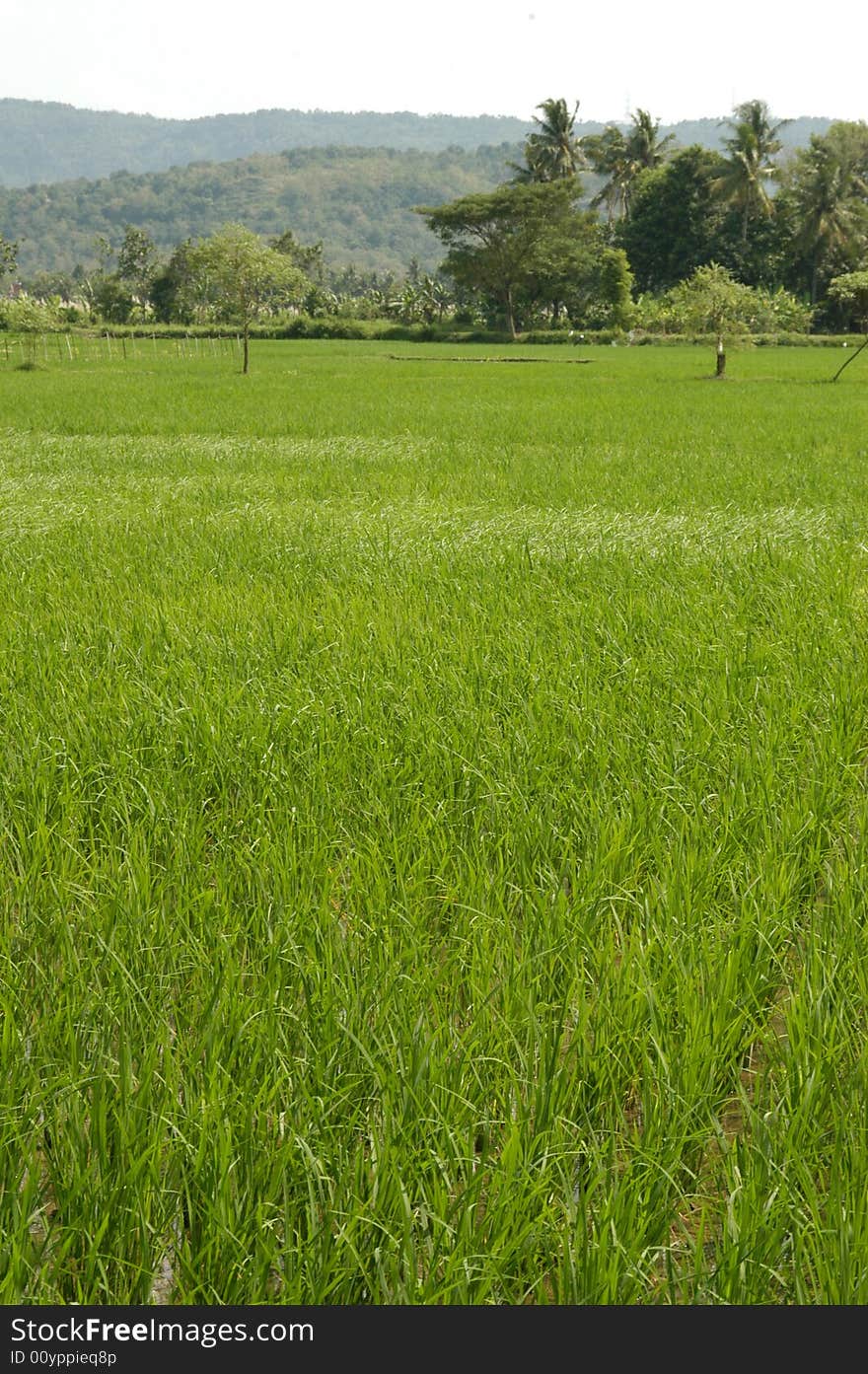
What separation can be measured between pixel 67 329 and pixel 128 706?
55.4 m

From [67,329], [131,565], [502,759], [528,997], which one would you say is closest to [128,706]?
[502,759]

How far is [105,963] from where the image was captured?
2.25 meters

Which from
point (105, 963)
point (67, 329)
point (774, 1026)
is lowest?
point (774, 1026)

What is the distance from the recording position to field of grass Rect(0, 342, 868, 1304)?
1553 millimetres

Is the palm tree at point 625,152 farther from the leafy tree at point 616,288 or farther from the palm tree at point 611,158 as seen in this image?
the leafy tree at point 616,288

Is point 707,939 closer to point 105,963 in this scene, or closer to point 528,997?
point 528,997

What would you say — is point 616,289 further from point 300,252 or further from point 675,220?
point 300,252

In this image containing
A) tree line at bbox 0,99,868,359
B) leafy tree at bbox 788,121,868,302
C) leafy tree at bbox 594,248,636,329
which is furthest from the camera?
leafy tree at bbox 788,121,868,302

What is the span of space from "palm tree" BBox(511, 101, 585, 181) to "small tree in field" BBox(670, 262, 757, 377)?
4593cm

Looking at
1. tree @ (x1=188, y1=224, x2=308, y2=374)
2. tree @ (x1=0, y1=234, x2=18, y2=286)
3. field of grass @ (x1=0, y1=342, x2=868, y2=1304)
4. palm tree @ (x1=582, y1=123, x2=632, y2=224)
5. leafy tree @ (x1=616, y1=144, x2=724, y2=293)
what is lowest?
field of grass @ (x1=0, y1=342, x2=868, y2=1304)

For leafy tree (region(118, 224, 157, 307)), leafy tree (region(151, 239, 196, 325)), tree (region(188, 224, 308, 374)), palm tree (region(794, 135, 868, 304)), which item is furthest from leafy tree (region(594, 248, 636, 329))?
leafy tree (region(118, 224, 157, 307))

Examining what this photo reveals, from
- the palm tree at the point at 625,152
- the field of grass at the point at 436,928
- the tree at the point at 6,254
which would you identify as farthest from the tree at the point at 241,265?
the palm tree at the point at 625,152

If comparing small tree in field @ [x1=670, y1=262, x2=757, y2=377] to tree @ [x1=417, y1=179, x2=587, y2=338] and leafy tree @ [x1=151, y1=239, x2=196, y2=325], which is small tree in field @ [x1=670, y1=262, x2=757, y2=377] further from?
leafy tree @ [x1=151, y1=239, x2=196, y2=325]

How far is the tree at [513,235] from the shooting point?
56.0 m
